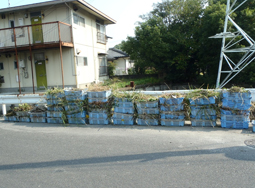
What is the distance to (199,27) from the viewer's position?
15.9m

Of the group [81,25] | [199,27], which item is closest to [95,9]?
[81,25]


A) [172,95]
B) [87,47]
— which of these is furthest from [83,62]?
[172,95]

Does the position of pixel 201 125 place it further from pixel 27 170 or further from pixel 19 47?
pixel 19 47

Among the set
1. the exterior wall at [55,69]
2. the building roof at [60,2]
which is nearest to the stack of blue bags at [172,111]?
the exterior wall at [55,69]

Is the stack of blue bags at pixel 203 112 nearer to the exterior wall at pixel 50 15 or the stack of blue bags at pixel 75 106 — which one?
the stack of blue bags at pixel 75 106

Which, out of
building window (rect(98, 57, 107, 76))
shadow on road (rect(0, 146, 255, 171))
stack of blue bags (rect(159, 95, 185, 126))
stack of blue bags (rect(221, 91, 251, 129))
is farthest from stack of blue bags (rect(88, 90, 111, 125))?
building window (rect(98, 57, 107, 76))

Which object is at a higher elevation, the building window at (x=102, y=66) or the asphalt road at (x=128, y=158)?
the building window at (x=102, y=66)

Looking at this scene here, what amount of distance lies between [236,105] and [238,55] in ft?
27.8

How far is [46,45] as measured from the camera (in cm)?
1234

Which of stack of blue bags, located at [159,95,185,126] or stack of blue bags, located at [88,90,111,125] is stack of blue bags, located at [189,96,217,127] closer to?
stack of blue bags, located at [159,95,185,126]

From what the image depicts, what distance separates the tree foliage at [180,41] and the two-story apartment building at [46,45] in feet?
15.0

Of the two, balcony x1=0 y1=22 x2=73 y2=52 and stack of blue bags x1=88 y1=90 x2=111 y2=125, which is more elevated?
balcony x1=0 y1=22 x2=73 y2=52

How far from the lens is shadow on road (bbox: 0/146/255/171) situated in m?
3.84

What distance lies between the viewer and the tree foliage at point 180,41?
14.5 meters
